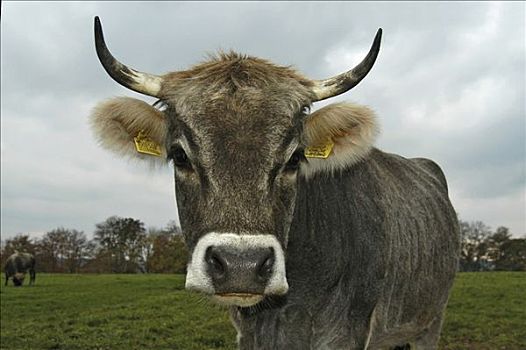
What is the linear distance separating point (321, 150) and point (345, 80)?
63 centimetres

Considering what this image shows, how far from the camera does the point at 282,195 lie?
4.03m

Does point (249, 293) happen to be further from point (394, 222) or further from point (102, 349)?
point (102, 349)

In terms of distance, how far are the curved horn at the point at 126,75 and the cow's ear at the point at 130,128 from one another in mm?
157

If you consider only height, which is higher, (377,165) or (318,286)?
(377,165)

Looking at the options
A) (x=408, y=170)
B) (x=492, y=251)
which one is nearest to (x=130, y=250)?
(x=492, y=251)

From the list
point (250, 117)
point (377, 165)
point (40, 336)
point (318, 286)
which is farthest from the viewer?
point (40, 336)

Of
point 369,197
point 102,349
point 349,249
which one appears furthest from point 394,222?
point 102,349

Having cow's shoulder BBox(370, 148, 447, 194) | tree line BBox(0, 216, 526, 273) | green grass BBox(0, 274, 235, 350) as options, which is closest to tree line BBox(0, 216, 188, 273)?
tree line BBox(0, 216, 526, 273)

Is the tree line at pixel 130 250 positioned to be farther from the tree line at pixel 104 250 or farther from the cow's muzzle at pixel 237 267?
the cow's muzzle at pixel 237 267

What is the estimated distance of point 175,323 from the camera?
14844 mm

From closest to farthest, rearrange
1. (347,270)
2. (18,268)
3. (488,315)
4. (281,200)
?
(281,200)
(347,270)
(488,315)
(18,268)

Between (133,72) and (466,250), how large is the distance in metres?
25.1

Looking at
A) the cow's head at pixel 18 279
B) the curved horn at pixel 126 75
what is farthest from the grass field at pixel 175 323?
the cow's head at pixel 18 279

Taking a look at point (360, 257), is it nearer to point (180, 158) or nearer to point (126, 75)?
point (180, 158)
